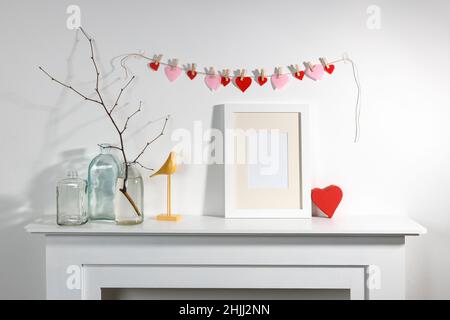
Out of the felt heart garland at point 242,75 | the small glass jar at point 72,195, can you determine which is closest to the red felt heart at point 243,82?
the felt heart garland at point 242,75

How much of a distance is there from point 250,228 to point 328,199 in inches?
13.9

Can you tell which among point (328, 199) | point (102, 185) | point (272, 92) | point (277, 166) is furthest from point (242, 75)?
point (102, 185)

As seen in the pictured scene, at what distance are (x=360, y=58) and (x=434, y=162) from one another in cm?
48

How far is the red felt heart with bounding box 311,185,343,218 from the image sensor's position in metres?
1.78

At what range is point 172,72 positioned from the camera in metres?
1.83

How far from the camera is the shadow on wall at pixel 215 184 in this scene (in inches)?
72.3

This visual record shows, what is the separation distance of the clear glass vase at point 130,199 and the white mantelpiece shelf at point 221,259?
0.06 metres

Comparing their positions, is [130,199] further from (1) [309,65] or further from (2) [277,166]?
(1) [309,65]

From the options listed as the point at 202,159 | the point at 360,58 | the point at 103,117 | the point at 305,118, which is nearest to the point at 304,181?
the point at 305,118

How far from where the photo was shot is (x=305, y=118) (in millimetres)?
1812

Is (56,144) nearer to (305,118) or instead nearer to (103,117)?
(103,117)

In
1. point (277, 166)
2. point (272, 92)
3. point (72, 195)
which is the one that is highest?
point (272, 92)

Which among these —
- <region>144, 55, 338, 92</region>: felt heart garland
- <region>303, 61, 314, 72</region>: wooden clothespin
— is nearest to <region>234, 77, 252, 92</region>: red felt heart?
<region>144, 55, 338, 92</region>: felt heart garland

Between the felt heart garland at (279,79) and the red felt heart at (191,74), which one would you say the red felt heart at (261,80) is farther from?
the red felt heart at (191,74)
